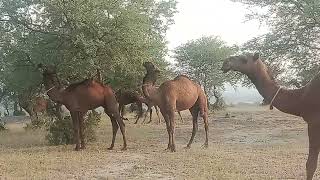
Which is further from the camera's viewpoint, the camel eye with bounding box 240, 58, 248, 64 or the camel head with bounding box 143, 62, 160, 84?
the camel head with bounding box 143, 62, 160, 84

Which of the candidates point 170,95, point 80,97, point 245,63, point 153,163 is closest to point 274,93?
point 245,63

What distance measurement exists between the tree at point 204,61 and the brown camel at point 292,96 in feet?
127

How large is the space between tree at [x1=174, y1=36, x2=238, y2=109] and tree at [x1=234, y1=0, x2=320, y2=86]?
24.5 metres

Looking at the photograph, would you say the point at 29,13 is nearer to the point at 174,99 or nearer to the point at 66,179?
the point at 174,99

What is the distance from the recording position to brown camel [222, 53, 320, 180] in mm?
8008

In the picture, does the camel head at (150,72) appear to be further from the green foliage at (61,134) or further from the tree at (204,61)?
the tree at (204,61)

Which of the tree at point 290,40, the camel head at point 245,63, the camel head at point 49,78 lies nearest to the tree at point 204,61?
the tree at point 290,40

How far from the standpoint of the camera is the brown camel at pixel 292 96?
26.3 feet

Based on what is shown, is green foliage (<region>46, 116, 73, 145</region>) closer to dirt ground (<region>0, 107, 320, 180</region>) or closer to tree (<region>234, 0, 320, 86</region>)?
dirt ground (<region>0, 107, 320, 180</region>)

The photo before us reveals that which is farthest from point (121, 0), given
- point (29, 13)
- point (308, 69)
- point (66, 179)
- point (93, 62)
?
point (308, 69)

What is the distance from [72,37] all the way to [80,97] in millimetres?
1979

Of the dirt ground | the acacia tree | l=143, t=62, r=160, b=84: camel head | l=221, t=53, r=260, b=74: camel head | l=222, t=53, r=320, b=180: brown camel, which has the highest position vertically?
the acacia tree

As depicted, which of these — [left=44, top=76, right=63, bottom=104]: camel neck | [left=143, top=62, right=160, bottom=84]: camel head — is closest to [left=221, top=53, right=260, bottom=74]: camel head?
[left=143, top=62, right=160, bottom=84]: camel head

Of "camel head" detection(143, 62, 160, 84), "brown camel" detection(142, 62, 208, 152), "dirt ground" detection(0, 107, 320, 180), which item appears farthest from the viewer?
"brown camel" detection(142, 62, 208, 152)
